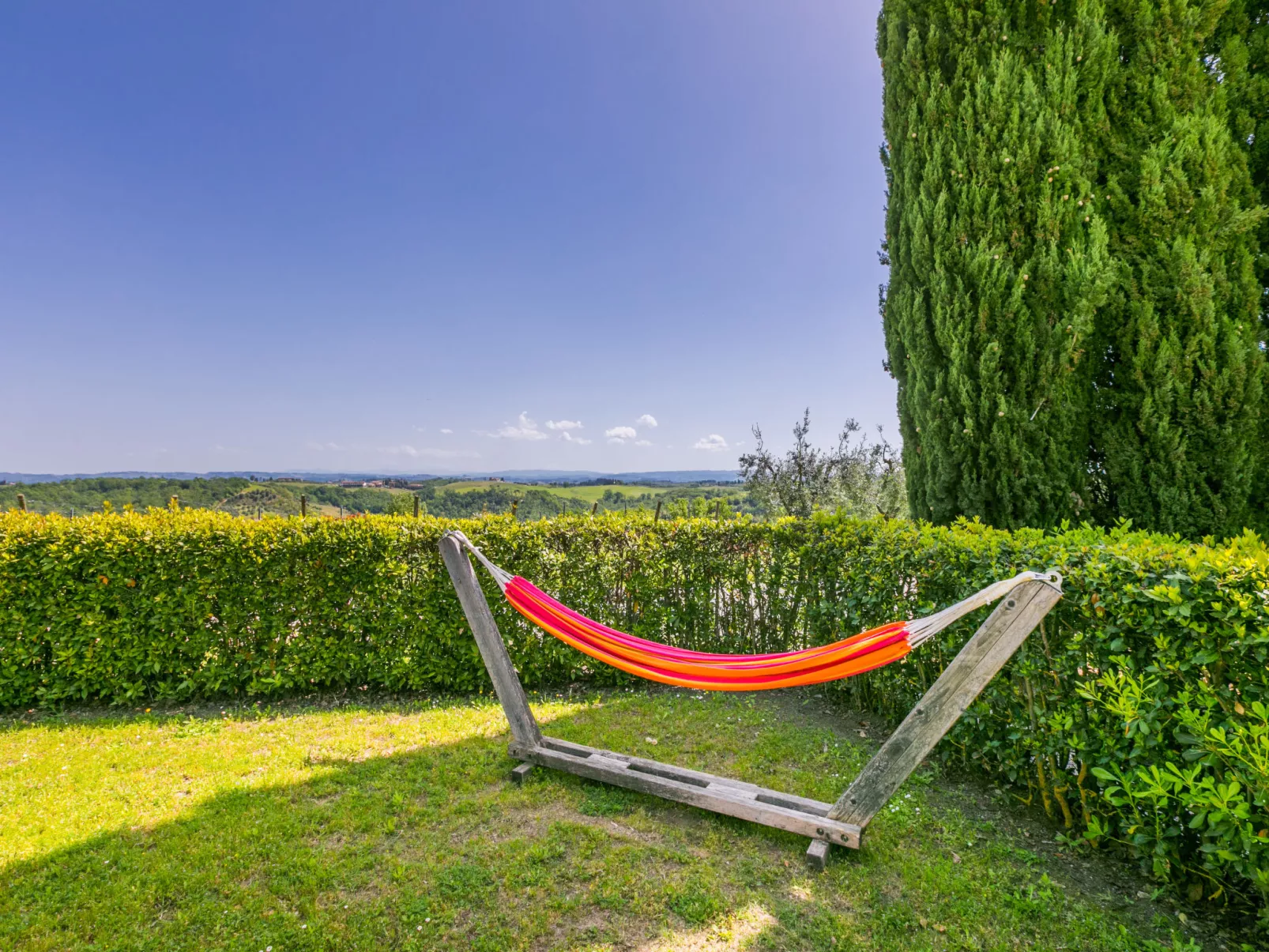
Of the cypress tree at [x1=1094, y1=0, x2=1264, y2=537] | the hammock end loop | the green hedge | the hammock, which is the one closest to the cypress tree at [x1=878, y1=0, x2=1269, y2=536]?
the cypress tree at [x1=1094, y1=0, x2=1264, y2=537]

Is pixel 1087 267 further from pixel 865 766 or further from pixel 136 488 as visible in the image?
pixel 136 488

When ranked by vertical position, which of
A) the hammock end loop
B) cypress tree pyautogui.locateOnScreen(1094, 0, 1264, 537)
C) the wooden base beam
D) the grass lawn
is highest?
cypress tree pyautogui.locateOnScreen(1094, 0, 1264, 537)

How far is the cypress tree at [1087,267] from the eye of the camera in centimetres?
361

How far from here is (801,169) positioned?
7.44 metres

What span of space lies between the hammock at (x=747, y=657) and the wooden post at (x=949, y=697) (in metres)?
0.08

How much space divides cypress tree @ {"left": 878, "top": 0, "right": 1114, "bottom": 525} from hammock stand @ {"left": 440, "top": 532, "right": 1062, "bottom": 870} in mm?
2271

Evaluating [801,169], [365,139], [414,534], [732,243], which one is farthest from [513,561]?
[365,139]

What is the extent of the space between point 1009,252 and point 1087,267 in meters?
0.52

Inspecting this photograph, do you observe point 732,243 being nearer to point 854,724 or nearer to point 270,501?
point 854,724

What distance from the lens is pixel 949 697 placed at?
6.37 ft

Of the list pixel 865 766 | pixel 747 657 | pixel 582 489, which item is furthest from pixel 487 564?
pixel 582 489

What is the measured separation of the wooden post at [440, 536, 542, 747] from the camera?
2.93 metres

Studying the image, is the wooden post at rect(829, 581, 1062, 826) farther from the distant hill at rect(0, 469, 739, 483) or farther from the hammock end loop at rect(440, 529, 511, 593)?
the distant hill at rect(0, 469, 739, 483)

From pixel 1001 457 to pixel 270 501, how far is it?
44.4ft
